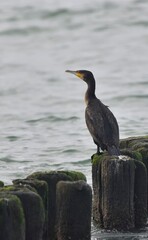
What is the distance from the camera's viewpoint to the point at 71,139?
17.1 m

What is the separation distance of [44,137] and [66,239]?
8702 mm

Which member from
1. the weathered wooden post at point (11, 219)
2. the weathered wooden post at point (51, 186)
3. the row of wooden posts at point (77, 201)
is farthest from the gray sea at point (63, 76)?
the weathered wooden post at point (11, 219)

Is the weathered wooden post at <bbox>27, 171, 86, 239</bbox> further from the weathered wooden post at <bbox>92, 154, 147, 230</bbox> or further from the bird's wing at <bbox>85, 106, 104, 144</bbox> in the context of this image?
the bird's wing at <bbox>85, 106, 104, 144</bbox>

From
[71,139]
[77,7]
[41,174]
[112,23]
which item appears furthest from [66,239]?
[77,7]


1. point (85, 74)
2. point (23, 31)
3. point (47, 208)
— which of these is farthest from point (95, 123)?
point (23, 31)

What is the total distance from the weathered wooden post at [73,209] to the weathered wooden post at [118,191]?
0.71m

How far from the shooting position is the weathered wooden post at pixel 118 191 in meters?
9.20

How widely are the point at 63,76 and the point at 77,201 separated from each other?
16503mm

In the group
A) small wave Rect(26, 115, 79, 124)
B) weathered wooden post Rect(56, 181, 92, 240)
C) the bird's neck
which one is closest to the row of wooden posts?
weathered wooden post Rect(56, 181, 92, 240)

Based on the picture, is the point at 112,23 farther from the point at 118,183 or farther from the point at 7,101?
the point at 118,183

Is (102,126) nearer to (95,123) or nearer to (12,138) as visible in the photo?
(95,123)

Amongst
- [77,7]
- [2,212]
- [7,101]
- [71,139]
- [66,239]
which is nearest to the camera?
[2,212]

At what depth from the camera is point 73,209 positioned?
27.9 feet

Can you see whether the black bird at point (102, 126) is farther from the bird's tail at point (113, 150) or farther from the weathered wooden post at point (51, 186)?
the weathered wooden post at point (51, 186)
